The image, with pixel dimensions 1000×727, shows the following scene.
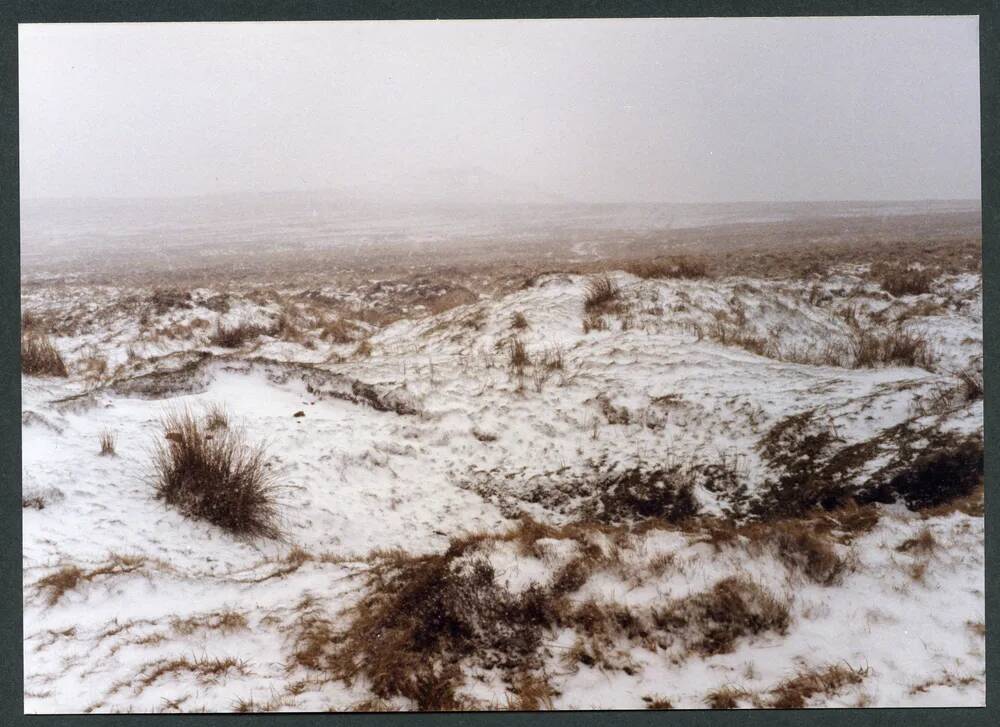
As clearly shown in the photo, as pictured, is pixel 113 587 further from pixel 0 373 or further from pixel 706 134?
pixel 706 134

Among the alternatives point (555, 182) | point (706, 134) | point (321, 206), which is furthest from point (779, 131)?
point (321, 206)

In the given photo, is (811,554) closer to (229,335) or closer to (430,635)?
(430,635)

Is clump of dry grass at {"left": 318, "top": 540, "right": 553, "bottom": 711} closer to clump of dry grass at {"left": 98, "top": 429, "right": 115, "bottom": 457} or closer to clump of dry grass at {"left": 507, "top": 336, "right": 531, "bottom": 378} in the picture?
clump of dry grass at {"left": 507, "top": 336, "right": 531, "bottom": 378}

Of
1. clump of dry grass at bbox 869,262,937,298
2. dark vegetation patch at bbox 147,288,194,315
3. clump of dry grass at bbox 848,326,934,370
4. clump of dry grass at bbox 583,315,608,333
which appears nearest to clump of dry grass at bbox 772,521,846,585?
clump of dry grass at bbox 848,326,934,370

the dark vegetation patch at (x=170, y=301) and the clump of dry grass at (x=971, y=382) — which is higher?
the dark vegetation patch at (x=170, y=301)

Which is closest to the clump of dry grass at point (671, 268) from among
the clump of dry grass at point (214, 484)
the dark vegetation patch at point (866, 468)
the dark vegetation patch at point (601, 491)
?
the dark vegetation patch at point (866, 468)

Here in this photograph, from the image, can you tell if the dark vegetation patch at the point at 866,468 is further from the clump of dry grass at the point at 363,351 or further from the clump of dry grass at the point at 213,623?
the clump of dry grass at the point at 213,623

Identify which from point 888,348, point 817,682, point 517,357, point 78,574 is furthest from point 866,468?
point 78,574
